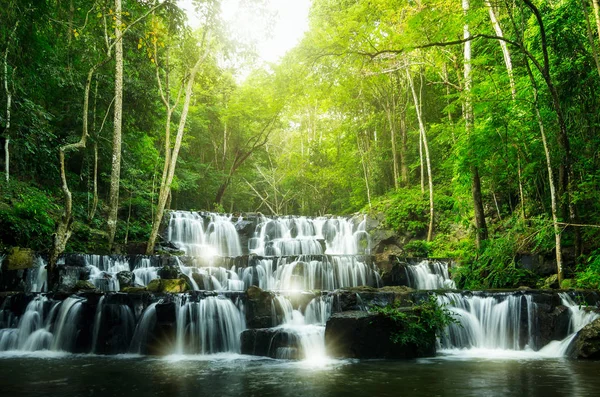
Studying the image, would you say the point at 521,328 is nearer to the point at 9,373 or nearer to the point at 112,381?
the point at 112,381

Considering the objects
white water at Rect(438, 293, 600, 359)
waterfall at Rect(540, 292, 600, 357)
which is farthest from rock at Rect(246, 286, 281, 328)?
waterfall at Rect(540, 292, 600, 357)

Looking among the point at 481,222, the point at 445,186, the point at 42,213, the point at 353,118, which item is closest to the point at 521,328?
the point at 481,222

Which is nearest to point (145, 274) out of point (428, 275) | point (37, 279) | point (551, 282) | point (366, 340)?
point (37, 279)

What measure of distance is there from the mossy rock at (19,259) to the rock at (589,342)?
44.7 ft

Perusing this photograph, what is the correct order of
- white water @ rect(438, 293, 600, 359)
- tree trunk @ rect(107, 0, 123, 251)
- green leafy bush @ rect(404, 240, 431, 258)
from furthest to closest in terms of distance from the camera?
green leafy bush @ rect(404, 240, 431, 258) < tree trunk @ rect(107, 0, 123, 251) < white water @ rect(438, 293, 600, 359)

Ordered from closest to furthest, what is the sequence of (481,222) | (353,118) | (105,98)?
(481,222), (105,98), (353,118)

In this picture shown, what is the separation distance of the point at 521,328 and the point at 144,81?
1795cm

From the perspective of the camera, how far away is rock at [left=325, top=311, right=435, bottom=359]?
759cm

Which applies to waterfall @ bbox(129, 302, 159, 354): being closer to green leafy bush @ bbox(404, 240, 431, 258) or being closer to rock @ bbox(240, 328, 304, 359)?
rock @ bbox(240, 328, 304, 359)

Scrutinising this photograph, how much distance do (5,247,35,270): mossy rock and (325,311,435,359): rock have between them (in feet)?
30.0

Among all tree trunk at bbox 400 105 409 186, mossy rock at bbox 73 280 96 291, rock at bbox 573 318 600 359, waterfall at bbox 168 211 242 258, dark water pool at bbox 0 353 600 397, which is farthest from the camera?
tree trunk at bbox 400 105 409 186

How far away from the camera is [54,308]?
8992mm

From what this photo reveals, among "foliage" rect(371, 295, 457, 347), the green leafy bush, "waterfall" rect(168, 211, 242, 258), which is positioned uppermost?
"waterfall" rect(168, 211, 242, 258)

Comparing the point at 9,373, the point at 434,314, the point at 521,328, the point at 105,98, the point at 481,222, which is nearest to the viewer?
the point at 9,373
